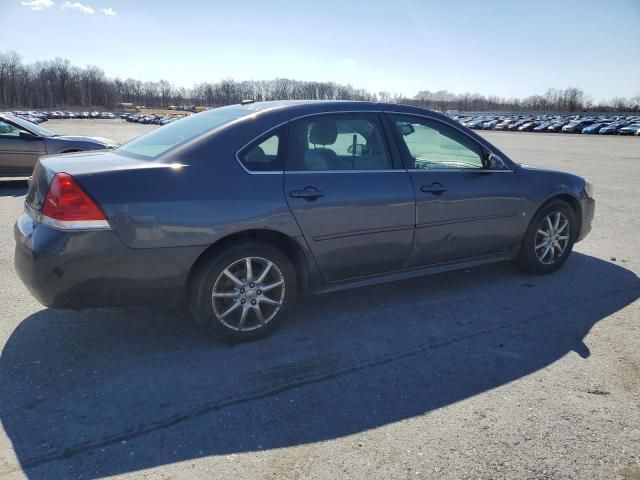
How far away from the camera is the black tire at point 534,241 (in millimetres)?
4801

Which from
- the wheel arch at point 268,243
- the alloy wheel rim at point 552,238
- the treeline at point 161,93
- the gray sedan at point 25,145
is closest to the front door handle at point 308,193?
the wheel arch at point 268,243

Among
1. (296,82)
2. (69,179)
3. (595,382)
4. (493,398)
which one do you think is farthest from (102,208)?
(296,82)

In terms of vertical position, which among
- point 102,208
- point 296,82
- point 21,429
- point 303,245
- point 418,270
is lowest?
point 21,429

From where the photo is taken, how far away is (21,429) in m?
2.49

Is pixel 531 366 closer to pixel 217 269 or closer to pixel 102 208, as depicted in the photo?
pixel 217 269

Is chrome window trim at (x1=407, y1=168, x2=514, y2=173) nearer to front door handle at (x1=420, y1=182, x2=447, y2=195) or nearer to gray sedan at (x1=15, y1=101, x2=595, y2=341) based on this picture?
gray sedan at (x1=15, y1=101, x2=595, y2=341)

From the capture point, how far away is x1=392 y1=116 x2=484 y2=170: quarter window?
4.08 metres

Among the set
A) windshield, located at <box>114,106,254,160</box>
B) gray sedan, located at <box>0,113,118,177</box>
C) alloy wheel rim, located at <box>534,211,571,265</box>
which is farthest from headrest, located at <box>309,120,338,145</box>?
gray sedan, located at <box>0,113,118,177</box>

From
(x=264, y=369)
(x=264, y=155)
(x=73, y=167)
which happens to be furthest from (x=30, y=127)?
(x=264, y=369)

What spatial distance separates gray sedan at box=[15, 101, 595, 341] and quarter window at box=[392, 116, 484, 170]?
0.01m

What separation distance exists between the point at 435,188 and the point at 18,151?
30.0ft

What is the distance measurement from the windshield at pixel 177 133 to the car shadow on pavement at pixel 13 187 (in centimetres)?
691

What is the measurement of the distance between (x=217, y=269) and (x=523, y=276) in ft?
10.5

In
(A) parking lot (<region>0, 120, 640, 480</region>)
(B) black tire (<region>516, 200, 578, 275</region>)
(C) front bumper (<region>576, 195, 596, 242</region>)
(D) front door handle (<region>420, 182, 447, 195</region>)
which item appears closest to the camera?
(A) parking lot (<region>0, 120, 640, 480</region>)
